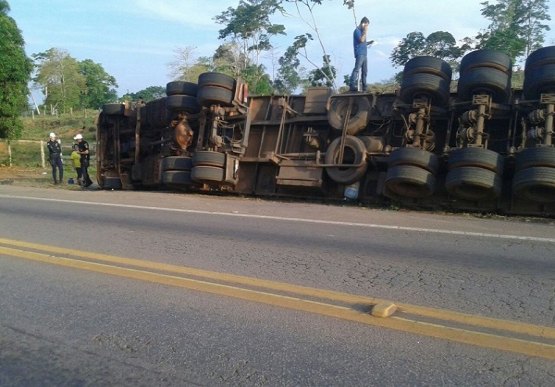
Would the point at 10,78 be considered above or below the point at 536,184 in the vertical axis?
above

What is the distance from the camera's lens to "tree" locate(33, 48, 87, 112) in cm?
6825

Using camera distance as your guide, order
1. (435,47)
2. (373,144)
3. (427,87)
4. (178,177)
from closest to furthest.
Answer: (427,87) → (373,144) → (178,177) → (435,47)

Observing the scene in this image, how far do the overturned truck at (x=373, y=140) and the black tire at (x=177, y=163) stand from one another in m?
0.05

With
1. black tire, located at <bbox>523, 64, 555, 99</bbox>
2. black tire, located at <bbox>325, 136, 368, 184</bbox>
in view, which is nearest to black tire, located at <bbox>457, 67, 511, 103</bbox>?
black tire, located at <bbox>523, 64, 555, 99</bbox>

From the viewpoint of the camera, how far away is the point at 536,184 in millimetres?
8055

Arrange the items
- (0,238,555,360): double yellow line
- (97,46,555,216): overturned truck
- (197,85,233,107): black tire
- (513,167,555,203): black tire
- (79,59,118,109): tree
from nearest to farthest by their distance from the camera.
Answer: (0,238,555,360): double yellow line, (513,167,555,203): black tire, (97,46,555,216): overturned truck, (197,85,233,107): black tire, (79,59,118,109): tree

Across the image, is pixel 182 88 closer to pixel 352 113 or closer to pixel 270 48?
pixel 352 113

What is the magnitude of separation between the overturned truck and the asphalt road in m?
1.10

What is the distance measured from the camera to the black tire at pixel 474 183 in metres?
8.49

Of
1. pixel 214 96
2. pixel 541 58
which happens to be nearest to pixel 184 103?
pixel 214 96

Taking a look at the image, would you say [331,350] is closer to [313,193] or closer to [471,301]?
[471,301]

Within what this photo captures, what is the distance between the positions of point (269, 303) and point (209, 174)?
7685 mm

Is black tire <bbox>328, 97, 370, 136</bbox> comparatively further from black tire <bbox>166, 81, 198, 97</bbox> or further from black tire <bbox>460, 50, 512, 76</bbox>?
black tire <bbox>166, 81, 198, 97</bbox>

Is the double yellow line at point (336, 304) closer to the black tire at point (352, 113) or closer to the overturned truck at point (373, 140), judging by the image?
the overturned truck at point (373, 140)
